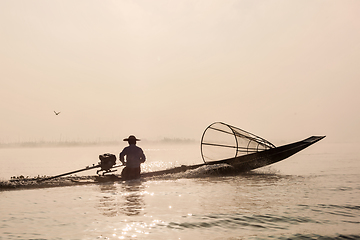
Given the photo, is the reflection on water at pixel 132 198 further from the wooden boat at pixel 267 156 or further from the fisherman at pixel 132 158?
the wooden boat at pixel 267 156

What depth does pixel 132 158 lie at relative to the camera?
55.3 ft

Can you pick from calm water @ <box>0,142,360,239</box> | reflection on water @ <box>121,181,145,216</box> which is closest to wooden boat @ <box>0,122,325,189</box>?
reflection on water @ <box>121,181,145,216</box>

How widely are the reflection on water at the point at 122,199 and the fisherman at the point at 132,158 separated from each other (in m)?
0.59

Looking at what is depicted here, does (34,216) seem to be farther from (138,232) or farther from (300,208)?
(300,208)

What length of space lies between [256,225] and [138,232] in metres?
2.98

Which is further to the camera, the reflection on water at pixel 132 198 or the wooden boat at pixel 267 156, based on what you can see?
the wooden boat at pixel 267 156

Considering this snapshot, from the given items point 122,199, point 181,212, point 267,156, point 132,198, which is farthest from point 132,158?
point 267,156

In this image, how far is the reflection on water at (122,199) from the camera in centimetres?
1001

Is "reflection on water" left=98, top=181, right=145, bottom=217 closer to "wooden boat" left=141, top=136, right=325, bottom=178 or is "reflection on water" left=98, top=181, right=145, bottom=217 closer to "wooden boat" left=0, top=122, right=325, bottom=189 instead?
"wooden boat" left=0, top=122, right=325, bottom=189

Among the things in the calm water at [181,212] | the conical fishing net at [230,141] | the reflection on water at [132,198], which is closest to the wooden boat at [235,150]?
the conical fishing net at [230,141]

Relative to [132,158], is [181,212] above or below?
below

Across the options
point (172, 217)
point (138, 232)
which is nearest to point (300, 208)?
point (172, 217)

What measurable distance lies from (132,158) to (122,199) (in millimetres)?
4900

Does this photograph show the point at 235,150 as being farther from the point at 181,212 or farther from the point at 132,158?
the point at 181,212
